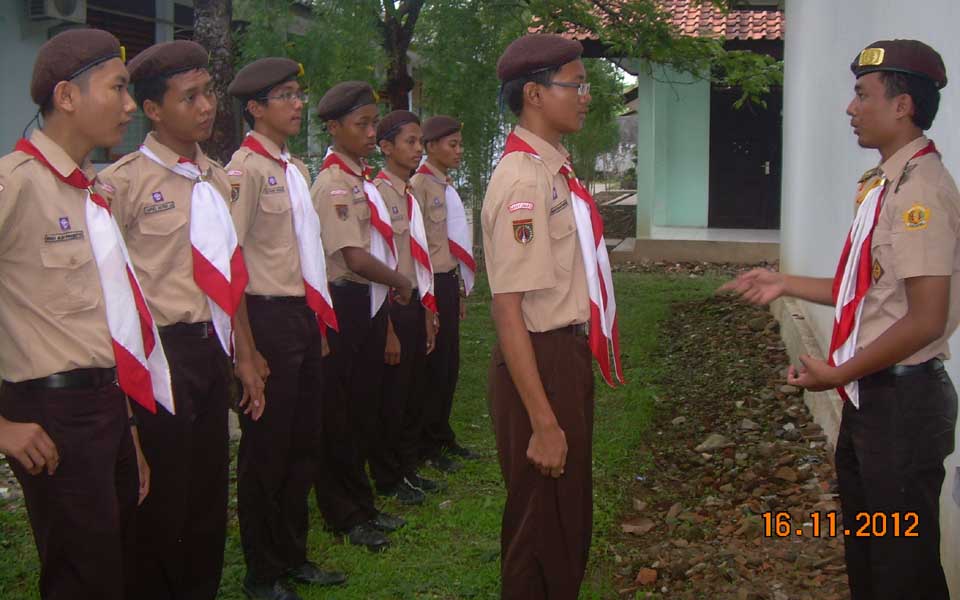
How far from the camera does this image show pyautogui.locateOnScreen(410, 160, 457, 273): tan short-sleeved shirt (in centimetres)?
573

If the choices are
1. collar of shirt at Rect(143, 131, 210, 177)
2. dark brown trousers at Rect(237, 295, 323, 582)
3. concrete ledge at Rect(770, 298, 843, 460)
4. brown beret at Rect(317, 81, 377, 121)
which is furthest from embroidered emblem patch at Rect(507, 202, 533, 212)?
concrete ledge at Rect(770, 298, 843, 460)

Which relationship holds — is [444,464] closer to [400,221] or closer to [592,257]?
[400,221]

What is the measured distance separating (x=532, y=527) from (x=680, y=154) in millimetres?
13589

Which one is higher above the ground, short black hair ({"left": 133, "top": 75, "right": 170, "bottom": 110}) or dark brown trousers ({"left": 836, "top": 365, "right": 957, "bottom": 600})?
short black hair ({"left": 133, "top": 75, "right": 170, "bottom": 110})

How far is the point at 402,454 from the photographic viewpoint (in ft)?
17.5

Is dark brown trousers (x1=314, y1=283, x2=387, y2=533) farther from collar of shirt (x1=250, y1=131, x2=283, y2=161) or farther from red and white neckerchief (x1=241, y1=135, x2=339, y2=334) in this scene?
collar of shirt (x1=250, y1=131, x2=283, y2=161)

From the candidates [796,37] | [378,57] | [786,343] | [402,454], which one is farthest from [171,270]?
[796,37]

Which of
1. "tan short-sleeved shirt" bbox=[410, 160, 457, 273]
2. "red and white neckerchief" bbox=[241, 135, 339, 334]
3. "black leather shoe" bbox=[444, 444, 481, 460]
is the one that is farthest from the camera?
"black leather shoe" bbox=[444, 444, 481, 460]

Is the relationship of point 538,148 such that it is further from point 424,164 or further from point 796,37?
point 796,37

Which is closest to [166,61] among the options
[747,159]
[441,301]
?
[441,301]

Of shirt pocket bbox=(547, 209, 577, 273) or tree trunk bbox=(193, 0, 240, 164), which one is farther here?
tree trunk bbox=(193, 0, 240, 164)

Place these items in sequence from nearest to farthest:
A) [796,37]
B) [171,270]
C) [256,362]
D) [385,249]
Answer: [171,270] → [256,362] → [385,249] → [796,37]

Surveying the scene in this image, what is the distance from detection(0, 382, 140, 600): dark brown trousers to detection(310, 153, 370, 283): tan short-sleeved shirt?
2022mm

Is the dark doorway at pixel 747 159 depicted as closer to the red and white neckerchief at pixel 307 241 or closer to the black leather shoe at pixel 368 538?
the black leather shoe at pixel 368 538
